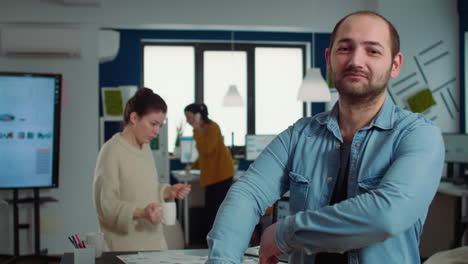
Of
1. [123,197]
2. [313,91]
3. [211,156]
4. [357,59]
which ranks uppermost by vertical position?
[313,91]

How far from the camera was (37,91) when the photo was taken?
15.4 ft

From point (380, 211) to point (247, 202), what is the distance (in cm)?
34

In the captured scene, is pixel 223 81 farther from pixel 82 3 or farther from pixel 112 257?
pixel 112 257

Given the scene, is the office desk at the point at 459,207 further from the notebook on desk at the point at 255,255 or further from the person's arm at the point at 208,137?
the notebook on desk at the point at 255,255

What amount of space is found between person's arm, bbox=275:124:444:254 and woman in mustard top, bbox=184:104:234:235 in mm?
4656

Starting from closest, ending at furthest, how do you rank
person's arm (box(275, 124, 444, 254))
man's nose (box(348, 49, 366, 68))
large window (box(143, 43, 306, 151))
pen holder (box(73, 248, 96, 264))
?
person's arm (box(275, 124, 444, 254)) < man's nose (box(348, 49, 366, 68)) < pen holder (box(73, 248, 96, 264)) < large window (box(143, 43, 306, 151))

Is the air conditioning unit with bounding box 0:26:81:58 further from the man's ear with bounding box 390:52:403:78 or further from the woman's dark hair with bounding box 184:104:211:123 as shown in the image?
the man's ear with bounding box 390:52:403:78

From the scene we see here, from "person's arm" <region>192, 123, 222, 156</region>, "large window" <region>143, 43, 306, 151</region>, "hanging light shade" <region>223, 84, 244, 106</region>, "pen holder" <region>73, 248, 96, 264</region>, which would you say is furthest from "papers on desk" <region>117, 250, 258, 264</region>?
"large window" <region>143, 43, 306, 151</region>

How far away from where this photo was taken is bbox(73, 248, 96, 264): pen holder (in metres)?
2.02

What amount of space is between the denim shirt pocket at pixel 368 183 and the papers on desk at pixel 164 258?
934 mm

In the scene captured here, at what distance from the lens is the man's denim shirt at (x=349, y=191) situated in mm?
1091

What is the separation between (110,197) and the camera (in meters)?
2.48

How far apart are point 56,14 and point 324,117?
177 inches

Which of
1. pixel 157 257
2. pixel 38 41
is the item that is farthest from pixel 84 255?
Result: pixel 38 41
